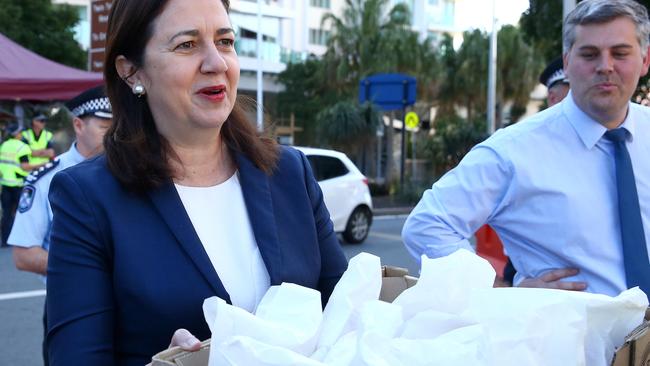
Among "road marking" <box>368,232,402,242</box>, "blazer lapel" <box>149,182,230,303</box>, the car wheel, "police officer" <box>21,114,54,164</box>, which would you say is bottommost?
"road marking" <box>368,232,402,242</box>

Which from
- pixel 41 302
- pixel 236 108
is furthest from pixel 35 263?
pixel 41 302

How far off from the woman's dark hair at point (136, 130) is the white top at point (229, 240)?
102 millimetres

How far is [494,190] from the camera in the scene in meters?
2.63

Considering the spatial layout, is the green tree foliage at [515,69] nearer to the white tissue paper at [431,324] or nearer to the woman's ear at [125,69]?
the woman's ear at [125,69]

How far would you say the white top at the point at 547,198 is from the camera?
8.11 feet

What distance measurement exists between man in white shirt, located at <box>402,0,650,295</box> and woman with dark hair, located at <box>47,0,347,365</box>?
0.79 meters

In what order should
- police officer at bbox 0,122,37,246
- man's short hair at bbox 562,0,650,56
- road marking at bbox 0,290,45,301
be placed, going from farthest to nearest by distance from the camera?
1. police officer at bbox 0,122,37,246
2. road marking at bbox 0,290,45,301
3. man's short hair at bbox 562,0,650,56

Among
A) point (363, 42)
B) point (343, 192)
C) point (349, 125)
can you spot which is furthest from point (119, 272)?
point (363, 42)

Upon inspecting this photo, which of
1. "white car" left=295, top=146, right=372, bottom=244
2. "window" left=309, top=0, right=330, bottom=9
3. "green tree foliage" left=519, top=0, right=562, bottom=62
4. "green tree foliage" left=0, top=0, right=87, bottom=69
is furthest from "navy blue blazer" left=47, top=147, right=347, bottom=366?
Answer: "window" left=309, top=0, right=330, bottom=9

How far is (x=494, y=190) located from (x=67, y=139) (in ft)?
56.8

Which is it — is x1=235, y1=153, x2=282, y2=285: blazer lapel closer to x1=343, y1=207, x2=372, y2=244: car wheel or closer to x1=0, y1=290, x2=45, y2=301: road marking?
x1=0, y1=290, x2=45, y2=301: road marking

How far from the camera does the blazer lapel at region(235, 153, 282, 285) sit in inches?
71.4

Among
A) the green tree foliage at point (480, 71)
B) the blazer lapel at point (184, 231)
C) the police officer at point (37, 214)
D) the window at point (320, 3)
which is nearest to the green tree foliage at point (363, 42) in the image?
the green tree foliage at point (480, 71)

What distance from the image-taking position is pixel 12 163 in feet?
40.2
